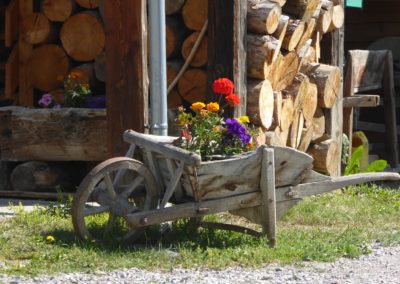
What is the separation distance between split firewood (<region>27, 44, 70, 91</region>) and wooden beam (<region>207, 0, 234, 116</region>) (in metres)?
1.70

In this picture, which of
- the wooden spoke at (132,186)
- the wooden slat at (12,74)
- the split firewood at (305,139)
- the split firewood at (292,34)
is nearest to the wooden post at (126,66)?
the wooden spoke at (132,186)

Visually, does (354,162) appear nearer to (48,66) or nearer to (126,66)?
(48,66)

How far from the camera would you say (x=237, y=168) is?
629 cm

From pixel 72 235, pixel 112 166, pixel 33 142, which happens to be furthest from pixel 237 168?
pixel 33 142

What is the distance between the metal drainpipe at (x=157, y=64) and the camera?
279 inches

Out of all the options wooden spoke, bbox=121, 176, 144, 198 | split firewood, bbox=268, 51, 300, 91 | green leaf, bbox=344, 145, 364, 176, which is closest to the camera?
wooden spoke, bbox=121, 176, 144, 198

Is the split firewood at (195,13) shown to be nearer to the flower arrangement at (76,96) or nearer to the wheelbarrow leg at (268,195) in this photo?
the flower arrangement at (76,96)

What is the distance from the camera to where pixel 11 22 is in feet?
30.7

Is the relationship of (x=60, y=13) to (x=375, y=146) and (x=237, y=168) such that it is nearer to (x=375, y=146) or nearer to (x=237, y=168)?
(x=237, y=168)

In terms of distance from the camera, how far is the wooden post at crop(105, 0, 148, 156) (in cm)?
734

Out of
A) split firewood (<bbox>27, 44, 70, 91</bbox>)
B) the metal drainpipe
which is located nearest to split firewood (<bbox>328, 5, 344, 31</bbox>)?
split firewood (<bbox>27, 44, 70, 91</bbox>)

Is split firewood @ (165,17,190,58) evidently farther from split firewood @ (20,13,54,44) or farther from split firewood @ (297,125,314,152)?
split firewood @ (297,125,314,152)

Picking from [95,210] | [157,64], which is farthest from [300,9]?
[95,210]

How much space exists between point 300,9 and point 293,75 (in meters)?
0.61
